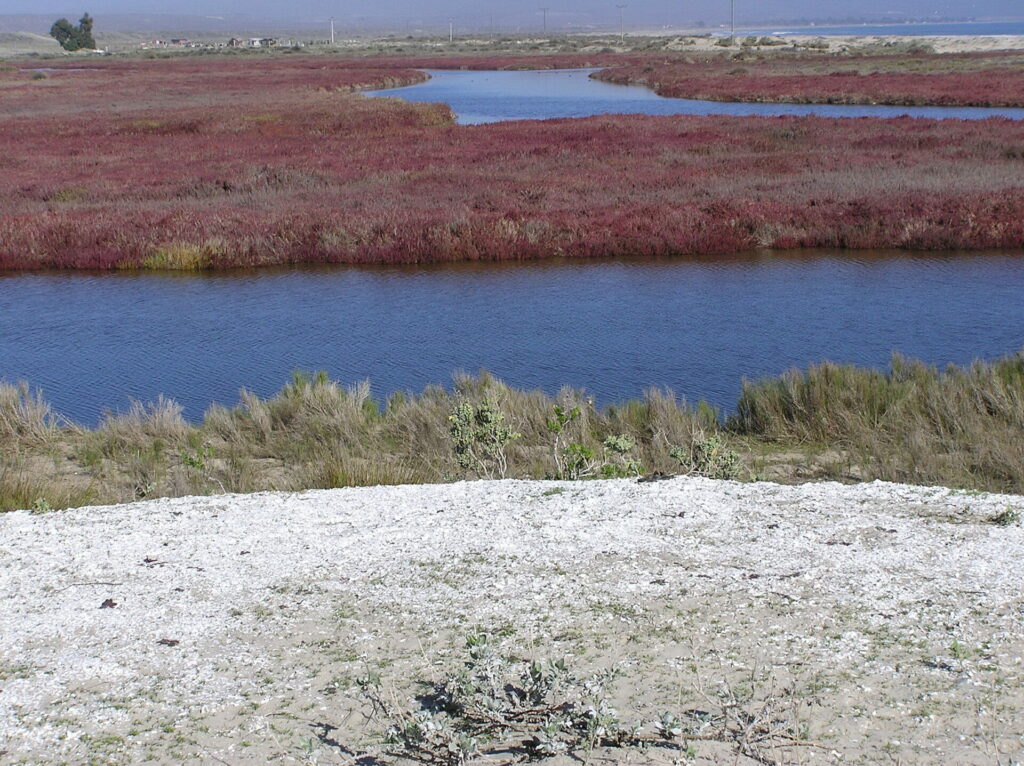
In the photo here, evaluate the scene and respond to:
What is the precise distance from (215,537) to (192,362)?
7904mm

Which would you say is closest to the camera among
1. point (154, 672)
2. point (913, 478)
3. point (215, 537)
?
point (154, 672)

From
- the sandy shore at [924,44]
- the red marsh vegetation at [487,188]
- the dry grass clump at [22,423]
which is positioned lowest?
the dry grass clump at [22,423]

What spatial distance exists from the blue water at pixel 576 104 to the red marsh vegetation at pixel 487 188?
737 centimetres

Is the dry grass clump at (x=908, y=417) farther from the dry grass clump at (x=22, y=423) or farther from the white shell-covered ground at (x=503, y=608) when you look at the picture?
the dry grass clump at (x=22, y=423)

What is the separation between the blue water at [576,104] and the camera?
43.4 metres

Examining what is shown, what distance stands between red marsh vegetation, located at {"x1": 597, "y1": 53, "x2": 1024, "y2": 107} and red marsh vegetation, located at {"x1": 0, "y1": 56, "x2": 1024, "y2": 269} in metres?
14.6

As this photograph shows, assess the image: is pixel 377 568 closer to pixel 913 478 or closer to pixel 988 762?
pixel 988 762

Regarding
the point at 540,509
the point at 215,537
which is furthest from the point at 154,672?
the point at 540,509

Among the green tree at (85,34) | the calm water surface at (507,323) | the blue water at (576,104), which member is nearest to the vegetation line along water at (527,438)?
the calm water surface at (507,323)

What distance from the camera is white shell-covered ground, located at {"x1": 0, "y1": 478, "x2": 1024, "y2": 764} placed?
139 inches

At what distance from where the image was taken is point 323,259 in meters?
19.4

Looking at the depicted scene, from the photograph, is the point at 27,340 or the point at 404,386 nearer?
the point at 404,386

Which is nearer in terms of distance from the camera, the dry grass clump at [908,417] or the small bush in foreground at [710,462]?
the small bush in foreground at [710,462]

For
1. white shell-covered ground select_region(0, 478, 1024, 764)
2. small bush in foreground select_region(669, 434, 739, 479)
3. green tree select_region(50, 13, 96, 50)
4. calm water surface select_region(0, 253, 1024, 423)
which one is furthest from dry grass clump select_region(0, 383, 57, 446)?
green tree select_region(50, 13, 96, 50)
